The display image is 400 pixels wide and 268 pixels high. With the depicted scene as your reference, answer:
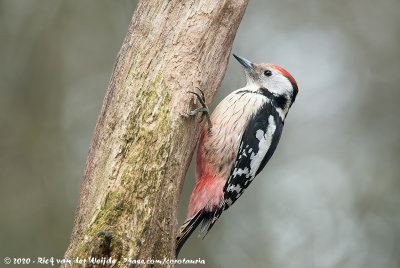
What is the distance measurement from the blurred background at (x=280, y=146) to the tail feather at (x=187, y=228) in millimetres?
2373

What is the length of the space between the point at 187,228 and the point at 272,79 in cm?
156

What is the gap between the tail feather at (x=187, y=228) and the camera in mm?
3504

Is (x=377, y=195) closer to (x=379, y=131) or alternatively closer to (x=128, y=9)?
(x=379, y=131)

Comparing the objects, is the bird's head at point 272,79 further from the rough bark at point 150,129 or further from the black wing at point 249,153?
the rough bark at point 150,129

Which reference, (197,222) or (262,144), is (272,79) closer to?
(262,144)

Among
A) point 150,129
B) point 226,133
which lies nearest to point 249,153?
point 226,133

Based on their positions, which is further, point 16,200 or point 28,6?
point 28,6

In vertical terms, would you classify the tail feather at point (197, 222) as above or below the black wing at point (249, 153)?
below

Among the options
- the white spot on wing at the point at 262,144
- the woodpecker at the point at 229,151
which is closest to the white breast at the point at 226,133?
the woodpecker at the point at 229,151

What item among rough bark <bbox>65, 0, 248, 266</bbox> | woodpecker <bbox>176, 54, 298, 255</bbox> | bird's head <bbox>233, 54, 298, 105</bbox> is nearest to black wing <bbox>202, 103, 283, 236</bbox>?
woodpecker <bbox>176, 54, 298, 255</bbox>

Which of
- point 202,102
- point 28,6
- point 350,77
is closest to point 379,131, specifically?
point 350,77

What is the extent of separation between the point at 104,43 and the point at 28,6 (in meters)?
1.18

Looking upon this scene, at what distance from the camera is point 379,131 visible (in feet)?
24.8

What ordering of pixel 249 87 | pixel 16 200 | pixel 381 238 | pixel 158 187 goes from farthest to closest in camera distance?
pixel 381 238 → pixel 16 200 → pixel 249 87 → pixel 158 187
